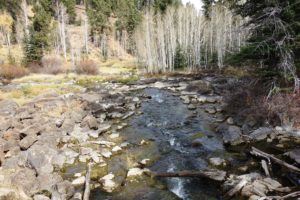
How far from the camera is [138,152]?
13.6 meters

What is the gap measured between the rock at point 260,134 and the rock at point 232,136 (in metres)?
0.62

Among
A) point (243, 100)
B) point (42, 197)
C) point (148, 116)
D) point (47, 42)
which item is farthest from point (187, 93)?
point (47, 42)

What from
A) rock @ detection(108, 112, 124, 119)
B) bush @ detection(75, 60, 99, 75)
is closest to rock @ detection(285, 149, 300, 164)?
rock @ detection(108, 112, 124, 119)

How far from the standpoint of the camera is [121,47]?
79312mm

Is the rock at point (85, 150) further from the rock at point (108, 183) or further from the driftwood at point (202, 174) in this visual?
the driftwood at point (202, 174)

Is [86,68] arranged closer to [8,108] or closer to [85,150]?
[8,108]

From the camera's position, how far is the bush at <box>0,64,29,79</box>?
38.8 m

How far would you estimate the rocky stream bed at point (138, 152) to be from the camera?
9.73 metres

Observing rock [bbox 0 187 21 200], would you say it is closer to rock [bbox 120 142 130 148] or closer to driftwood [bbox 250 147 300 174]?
rock [bbox 120 142 130 148]

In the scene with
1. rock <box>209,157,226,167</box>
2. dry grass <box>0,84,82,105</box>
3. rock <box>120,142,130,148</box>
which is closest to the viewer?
rock <box>209,157,226,167</box>

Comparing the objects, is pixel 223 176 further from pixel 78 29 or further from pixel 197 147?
pixel 78 29

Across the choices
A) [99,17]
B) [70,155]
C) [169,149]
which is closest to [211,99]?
[169,149]

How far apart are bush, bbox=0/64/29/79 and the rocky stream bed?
63.9 feet

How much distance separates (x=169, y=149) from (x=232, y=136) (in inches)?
125
